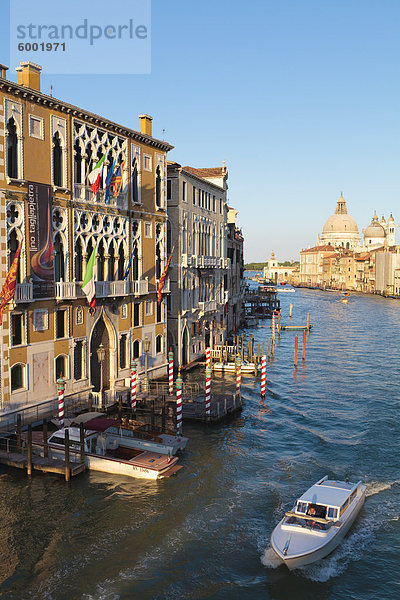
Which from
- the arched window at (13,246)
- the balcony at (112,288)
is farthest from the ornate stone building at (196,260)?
the arched window at (13,246)

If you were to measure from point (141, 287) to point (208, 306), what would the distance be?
46.0 ft

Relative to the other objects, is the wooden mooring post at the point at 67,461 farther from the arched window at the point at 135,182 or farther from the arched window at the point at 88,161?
the arched window at the point at 135,182

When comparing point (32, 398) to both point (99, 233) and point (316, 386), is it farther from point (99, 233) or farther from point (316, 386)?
point (316, 386)

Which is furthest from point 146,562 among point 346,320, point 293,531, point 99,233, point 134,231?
point 346,320

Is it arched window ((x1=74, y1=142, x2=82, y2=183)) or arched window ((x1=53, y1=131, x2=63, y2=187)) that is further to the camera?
arched window ((x1=74, y1=142, x2=82, y2=183))

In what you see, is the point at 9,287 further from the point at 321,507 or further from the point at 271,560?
the point at 321,507

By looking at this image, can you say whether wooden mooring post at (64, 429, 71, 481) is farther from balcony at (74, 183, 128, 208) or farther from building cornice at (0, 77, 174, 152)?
building cornice at (0, 77, 174, 152)

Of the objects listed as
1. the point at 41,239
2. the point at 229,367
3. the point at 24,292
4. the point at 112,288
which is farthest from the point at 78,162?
the point at 229,367

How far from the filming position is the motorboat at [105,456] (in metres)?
23.2

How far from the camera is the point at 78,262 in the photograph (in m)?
29.3

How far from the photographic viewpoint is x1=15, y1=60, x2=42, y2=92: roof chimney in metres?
25.9

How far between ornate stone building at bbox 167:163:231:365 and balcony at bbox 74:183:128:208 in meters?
8.83

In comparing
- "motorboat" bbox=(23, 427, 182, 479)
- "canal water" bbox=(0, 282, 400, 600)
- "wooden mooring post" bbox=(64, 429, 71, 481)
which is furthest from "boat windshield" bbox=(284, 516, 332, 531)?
"wooden mooring post" bbox=(64, 429, 71, 481)

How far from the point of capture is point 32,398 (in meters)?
26.0
